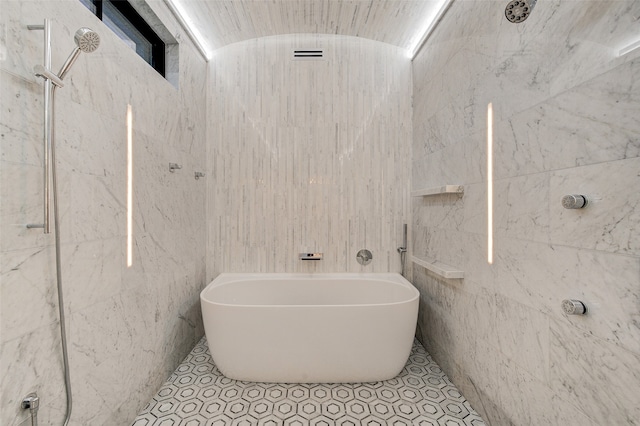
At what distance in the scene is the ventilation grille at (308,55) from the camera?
2471 mm

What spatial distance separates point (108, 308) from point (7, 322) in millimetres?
441

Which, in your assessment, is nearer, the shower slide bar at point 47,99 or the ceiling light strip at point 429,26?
the shower slide bar at point 47,99

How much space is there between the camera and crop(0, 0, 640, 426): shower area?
89 cm

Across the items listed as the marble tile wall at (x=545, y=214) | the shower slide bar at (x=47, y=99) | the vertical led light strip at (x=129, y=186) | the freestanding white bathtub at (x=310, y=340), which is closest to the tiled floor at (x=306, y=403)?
the freestanding white bathtub at (x=310, y=340)

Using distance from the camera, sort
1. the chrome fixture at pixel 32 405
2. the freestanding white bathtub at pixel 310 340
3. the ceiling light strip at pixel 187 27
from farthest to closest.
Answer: the ceiling light strip at pixel 187 27
the freestanding white bathtub at pixel 310 340
the chrome fixture at pixel 32 405

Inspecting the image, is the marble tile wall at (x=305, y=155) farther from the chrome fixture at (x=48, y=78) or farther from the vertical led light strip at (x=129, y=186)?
the chrome fixture at (x=48, y=78)

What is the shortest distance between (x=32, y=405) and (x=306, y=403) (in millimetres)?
1187

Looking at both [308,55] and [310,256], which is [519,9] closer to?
[308,55]

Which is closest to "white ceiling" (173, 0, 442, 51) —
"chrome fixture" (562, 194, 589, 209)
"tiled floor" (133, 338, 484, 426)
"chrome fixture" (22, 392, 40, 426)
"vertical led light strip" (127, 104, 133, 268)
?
"vertical led light strip" (127, 104, 133, 268)

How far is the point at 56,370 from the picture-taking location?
3.34 ft

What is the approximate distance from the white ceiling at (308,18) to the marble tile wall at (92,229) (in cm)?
32

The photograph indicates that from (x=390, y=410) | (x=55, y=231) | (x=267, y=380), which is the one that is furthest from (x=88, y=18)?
(x=390, y=410)

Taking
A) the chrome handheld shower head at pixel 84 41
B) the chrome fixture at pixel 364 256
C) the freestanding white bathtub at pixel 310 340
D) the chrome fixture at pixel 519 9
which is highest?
the chrome fixture at pixel 519 9

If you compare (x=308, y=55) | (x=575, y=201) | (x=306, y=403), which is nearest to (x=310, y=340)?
(x=306, y=403)
